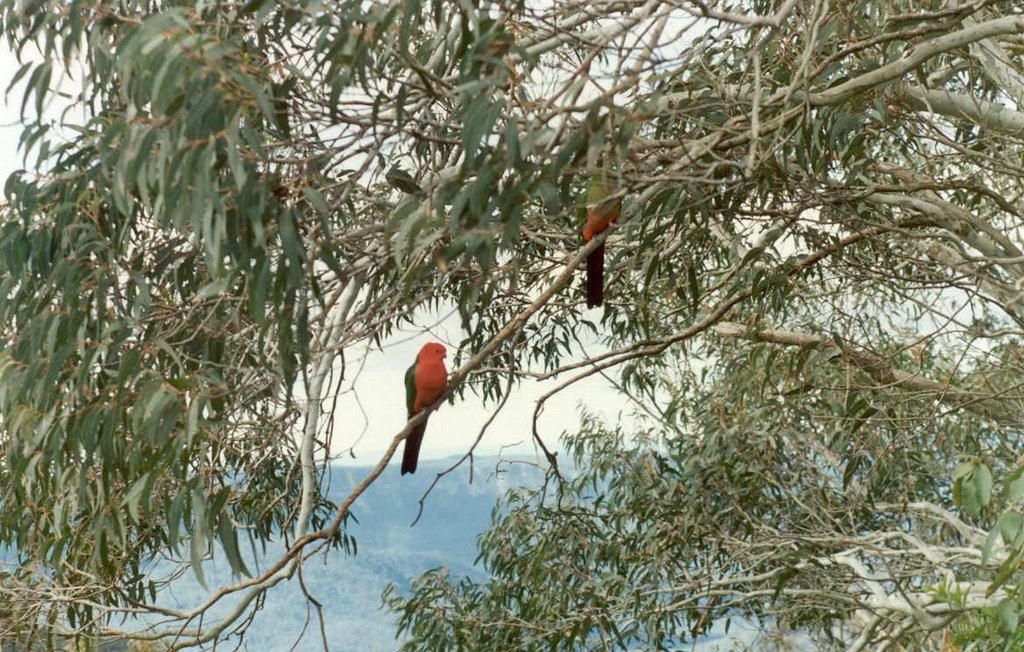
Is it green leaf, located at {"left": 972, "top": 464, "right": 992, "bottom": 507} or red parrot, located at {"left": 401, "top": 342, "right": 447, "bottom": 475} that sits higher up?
red parrot, located at {"left": 401, "top": 342, "right": 447, "bottom": 475}

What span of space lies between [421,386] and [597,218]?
57 cm

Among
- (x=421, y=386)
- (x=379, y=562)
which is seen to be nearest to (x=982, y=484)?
(x=421, y=386)

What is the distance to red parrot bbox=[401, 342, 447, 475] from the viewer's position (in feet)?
9.52

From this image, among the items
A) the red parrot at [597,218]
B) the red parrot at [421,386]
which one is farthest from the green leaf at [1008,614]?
the red parrot at [421,386]

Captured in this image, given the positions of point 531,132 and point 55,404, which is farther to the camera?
point 55,404

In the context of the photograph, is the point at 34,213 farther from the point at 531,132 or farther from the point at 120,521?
the point at 531,132

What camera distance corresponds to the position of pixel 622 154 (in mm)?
2107

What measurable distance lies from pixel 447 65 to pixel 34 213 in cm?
99

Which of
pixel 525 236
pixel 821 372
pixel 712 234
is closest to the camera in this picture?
pixel 525 236

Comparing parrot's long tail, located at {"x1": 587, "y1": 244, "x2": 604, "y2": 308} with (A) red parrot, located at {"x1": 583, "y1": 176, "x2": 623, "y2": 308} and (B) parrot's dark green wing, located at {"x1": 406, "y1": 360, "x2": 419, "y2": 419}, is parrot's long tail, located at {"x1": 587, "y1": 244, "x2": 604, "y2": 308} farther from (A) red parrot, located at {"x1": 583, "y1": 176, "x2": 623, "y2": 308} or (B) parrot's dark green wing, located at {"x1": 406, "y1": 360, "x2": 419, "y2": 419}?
(B) parrot's dark green wing, located at {"x1": 406, "y1": 360, "x2": 419, "y2": 419}

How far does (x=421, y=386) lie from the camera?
2912mm

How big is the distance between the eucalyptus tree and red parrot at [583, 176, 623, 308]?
4cm

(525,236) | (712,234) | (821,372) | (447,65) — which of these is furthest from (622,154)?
(821,372)

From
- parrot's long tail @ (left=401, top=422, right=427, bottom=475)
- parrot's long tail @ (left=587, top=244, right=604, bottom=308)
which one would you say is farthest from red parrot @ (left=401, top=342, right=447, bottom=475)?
parrot's long tail @ (left=587, top=244, right=604, bottom=308)
